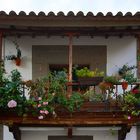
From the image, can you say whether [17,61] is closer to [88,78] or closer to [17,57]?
[17,57]

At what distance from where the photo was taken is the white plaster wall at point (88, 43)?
15172 mm

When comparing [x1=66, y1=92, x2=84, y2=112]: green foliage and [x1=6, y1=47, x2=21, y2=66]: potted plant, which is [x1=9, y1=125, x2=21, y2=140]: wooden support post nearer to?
[x1=66, y1=92, x2=84, y2=112]: green foliage

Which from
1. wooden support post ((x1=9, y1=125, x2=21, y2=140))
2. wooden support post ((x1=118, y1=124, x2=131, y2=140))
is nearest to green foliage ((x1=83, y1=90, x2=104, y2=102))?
wooden support post ((x1=118, y1=124, x2=131, y2=140))

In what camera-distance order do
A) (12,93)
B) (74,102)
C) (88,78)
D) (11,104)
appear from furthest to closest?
(88,78), (74,102), (12,93), (11,104)

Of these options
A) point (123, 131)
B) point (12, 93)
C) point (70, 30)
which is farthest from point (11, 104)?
point (123, 131)

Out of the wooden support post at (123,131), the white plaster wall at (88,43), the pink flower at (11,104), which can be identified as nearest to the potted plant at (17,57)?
the white plaster wall at (88,43)

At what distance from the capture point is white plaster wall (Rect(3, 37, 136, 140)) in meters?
15.2

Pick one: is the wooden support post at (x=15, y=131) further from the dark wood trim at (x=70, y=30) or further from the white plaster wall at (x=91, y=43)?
the dark wood trim at (x=70, y=30)

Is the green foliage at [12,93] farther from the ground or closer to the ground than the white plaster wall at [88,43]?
closer to the ground

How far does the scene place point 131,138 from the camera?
14547 mm

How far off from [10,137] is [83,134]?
6.79 ft

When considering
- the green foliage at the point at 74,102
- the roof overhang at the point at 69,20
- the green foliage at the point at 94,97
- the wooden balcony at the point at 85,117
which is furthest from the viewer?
the green foliage at the point at 94,97

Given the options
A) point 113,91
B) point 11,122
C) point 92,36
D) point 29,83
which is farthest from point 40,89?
point 92,36

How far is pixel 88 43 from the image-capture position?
1540cm
